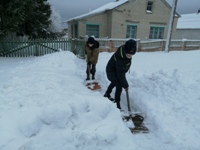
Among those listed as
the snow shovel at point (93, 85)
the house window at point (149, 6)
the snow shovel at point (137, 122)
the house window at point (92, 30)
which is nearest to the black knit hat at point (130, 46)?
the snow shovel at point (137, 122)

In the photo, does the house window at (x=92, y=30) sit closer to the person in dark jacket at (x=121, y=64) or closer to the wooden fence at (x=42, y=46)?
the wooden fence at (x=42, y=46)

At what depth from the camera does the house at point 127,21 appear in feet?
53.6

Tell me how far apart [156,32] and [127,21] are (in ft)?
13.5

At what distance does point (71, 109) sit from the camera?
2771 millimetres


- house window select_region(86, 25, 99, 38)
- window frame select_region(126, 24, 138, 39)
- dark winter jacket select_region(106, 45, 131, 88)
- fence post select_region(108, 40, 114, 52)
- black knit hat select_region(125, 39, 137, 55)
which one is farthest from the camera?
window frame select_region(126, 24, 138, 39)

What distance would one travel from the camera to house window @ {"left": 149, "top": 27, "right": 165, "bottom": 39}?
1906 centimetres

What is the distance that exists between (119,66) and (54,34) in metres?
21.6

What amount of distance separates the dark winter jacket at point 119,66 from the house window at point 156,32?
1649 cm

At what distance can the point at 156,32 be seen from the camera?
19266 millimetres

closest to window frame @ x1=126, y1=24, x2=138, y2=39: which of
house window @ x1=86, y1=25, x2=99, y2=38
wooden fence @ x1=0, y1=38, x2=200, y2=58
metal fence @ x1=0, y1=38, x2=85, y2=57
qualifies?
house window @ x1=86, y1=25, x2=99, y2=38

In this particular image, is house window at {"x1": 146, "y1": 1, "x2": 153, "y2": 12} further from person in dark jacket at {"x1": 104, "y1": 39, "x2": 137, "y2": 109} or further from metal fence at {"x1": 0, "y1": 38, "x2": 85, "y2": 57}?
person in dark jacket at {"x1": 104, "y1": 39, "x2": 137, "y2": 109}

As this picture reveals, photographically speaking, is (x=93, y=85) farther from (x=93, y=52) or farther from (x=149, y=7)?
(x=149, y=7)

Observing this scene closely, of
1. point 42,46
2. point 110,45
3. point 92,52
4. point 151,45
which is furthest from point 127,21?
point 92,52

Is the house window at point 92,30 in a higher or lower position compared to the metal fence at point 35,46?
higher
